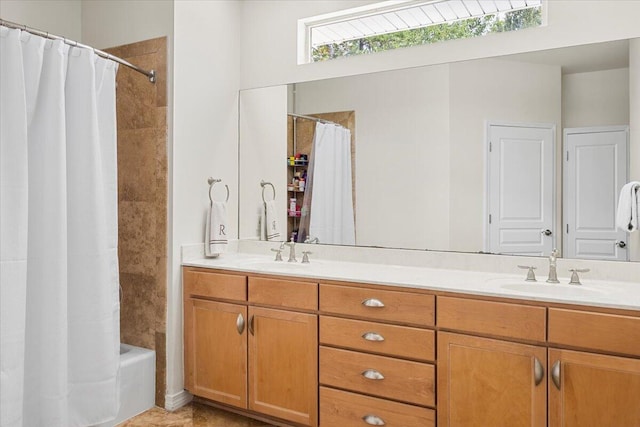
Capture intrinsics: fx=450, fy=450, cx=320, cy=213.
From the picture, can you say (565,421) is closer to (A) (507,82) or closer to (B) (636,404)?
(B) (636,404)

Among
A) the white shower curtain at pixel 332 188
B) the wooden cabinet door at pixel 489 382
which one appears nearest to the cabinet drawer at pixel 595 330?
the wooden cabinet door at pixel 489 382

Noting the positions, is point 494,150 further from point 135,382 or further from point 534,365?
point 135,382

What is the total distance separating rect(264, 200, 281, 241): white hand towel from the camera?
301cm

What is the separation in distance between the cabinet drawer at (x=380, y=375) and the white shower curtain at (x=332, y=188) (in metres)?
0.82

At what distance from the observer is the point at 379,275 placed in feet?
7.23

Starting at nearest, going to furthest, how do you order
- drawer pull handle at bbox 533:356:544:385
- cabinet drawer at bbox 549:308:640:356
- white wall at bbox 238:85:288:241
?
1. cabinet drawer at bbox 549:308:640:356
2. drawer pull handle at bbox 533:356:544:385
3. white wall at bbox 238:85:288:241

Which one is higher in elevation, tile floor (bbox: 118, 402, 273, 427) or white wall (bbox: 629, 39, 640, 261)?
white wall (bbox: 629, 39, 640, 261)

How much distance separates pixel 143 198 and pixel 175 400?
120 centimetres

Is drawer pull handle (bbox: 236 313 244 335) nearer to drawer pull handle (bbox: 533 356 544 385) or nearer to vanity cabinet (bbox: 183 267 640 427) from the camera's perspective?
vanity cabinet (bbox: 183 267 640 427)

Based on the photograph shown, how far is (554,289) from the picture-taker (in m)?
2.02

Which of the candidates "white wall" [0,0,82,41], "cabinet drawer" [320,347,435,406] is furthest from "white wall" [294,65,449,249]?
"white wall" [0,0,82,41]

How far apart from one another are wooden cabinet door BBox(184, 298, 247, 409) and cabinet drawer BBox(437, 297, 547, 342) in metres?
1.09

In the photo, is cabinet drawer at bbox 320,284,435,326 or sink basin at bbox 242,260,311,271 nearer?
cabinet drawer at bbox 320,284,435,326

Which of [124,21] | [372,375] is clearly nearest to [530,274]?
[372,375]
